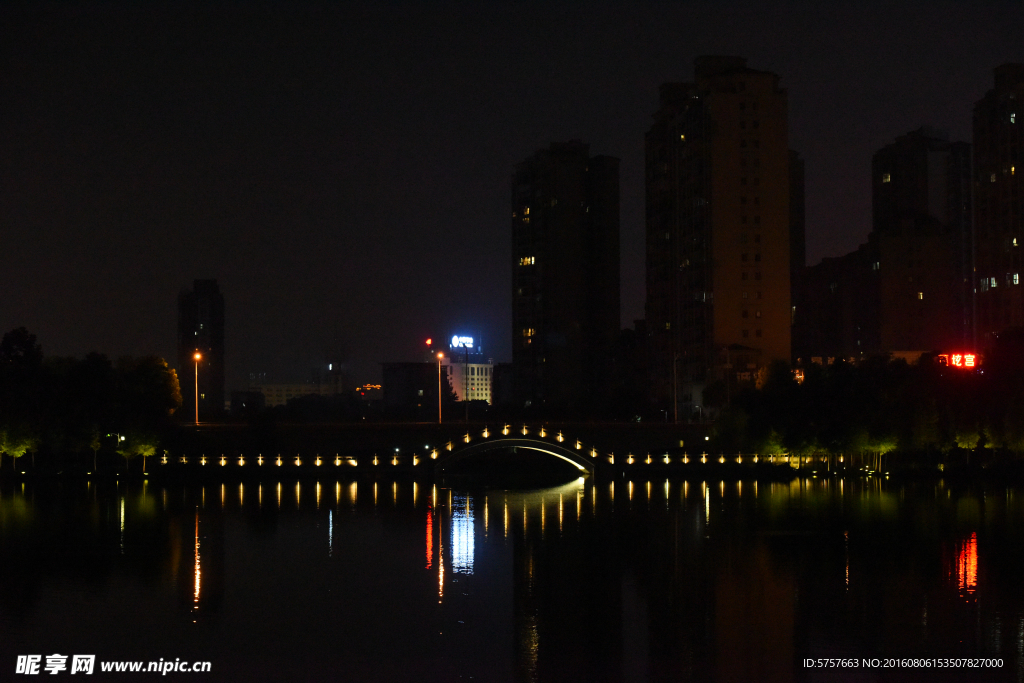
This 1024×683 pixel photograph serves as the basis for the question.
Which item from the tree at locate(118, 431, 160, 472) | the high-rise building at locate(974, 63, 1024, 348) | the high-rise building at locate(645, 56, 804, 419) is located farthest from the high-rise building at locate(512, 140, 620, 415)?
the tree at locate(118, 431, 160, 472)

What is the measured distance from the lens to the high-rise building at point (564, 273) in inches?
6816

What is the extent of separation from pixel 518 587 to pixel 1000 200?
127215 mm

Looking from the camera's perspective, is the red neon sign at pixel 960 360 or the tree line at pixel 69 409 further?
the red neon sign at pixel 960 360

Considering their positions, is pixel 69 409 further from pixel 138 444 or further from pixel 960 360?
pixel 960 360

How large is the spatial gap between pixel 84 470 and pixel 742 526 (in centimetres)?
5095

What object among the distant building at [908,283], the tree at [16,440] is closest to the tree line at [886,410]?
the tree at [16,440]

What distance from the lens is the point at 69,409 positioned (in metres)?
81.4

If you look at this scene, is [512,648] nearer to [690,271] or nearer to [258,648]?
[258,648]

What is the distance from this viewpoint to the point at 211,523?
55.0 meters

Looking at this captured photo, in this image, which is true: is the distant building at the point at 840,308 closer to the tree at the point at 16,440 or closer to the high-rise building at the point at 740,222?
the high-rise building at the point at 740,222

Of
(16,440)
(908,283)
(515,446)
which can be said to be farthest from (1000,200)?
(16,440)

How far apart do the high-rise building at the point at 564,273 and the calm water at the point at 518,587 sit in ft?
359

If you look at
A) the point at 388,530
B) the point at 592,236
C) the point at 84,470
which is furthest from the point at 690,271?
the point at 388,530

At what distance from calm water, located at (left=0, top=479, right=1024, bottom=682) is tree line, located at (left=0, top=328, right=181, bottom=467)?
15.8 m
